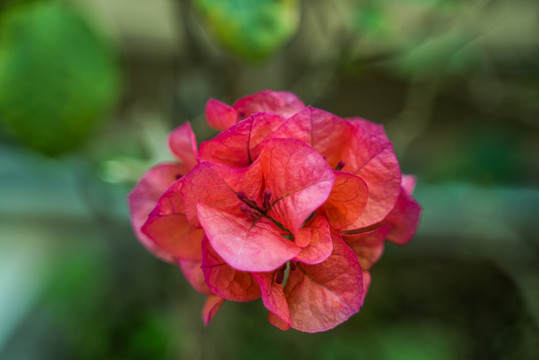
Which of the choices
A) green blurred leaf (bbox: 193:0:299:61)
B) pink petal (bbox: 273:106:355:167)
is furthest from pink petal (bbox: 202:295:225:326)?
green blurred leaf (bbox: 193:0:299:61)

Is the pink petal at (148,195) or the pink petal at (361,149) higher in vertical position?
the pink petal at (361,149)

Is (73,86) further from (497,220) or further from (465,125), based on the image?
(465,125)

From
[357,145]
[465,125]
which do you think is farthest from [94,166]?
[465,125]

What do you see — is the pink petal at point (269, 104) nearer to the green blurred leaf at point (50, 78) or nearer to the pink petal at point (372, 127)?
the pink petal at point (372, 127)

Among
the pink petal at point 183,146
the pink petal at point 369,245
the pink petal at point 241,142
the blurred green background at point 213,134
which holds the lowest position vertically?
the blurred green background at point 213,134

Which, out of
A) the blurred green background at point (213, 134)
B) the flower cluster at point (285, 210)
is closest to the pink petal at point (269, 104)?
the flower cluster at point (285, 210)

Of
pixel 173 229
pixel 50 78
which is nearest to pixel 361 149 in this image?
pixel 173 229

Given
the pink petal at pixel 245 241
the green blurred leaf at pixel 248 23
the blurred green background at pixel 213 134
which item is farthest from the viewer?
the blurred green background at pixel 213 134
